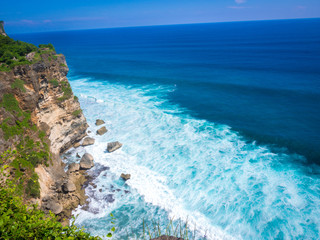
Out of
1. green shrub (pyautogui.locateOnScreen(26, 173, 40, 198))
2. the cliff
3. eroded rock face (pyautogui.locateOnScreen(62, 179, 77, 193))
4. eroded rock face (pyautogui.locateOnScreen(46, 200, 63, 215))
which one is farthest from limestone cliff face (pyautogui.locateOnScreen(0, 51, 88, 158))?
eroded rock face (pyautogui.locateOnScreen(46, 200, 63, 215))

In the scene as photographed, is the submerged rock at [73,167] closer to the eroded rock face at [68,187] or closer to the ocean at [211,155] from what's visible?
the ocean at [211,155]

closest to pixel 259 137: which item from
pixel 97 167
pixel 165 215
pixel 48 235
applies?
pixel 165 215

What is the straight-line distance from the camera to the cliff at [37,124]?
17.4 metres

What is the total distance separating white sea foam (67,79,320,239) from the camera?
61.3 ft

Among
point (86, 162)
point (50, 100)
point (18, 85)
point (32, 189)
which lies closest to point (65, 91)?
point (50, 100)

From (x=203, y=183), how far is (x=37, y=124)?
1948cm

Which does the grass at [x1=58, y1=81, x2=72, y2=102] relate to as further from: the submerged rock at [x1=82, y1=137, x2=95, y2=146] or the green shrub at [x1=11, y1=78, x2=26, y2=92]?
the submerged rock at [x1=82, y1=137, x2=95, y2=146]

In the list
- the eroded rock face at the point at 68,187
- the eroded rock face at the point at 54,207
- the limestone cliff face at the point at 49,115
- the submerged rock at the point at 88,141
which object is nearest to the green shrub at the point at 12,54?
the limestone cliff face at the point at 49,115

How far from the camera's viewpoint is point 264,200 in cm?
2072

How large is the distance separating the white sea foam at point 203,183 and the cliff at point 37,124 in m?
2.92

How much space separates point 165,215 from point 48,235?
537 inches

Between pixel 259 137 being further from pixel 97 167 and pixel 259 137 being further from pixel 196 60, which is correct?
pixel 196 60

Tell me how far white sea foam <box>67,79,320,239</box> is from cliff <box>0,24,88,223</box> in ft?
9.57

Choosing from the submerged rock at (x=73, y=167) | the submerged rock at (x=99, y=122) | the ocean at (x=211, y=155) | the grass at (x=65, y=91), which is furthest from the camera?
the submerged rock at (x=99, y=122)
